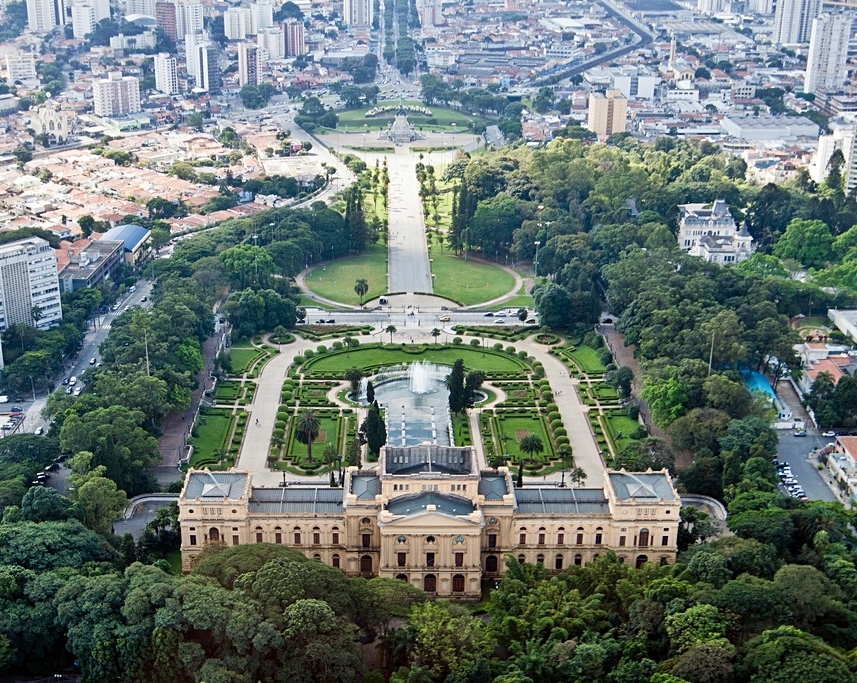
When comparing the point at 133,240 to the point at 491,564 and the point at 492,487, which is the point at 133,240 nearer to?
the point at 492,487

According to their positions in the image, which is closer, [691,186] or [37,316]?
[37,316]

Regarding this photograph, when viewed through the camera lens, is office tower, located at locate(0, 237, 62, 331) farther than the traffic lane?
Yes

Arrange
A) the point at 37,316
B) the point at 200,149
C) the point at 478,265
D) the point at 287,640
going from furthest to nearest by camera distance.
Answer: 1. the point at 200,149
2. the point at 478,265
3. the point at 37,316
4. the point at 287,640

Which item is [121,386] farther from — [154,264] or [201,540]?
[154,264]

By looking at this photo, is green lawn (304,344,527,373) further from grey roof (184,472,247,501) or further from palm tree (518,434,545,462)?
grey roof (184,472,247,501)

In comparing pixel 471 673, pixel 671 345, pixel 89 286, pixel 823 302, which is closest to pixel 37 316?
pixel 89 286

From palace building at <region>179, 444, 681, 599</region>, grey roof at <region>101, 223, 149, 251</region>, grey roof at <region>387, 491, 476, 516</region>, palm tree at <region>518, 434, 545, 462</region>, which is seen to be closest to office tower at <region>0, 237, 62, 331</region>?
grey roof at <region>101, 223, 149, 251</region>

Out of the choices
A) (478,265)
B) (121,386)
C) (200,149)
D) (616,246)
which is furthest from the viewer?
(200,149)
